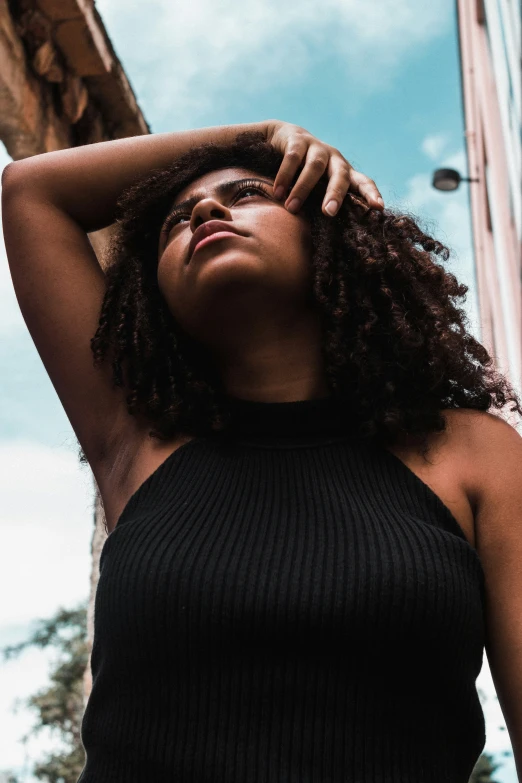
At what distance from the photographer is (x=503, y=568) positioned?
4.92 ft

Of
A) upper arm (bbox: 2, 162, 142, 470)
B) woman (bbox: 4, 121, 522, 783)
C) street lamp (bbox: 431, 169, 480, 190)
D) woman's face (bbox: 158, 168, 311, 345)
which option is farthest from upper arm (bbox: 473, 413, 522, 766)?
street lamp (bbox: 431, 169, 480, 190)

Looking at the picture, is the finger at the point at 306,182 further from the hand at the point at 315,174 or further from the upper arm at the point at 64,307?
the upper arm at the point at 64,307

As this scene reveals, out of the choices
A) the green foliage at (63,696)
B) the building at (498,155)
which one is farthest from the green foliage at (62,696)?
the building at (498,155)

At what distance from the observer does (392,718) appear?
132cm

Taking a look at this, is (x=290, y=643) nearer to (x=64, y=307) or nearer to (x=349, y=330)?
(x=349, y=330)

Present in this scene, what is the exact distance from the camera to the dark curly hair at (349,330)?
1757 mm

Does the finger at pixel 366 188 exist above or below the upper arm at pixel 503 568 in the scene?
above

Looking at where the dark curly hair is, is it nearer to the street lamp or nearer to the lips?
the lips

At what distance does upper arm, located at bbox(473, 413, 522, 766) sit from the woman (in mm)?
17

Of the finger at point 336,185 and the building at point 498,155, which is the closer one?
the finger at point 336,185

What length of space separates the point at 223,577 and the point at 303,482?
0.92 feet

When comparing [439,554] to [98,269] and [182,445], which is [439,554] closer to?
[182,445]

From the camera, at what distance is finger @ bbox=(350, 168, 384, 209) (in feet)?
6.21

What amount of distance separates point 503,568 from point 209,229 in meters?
0.87
